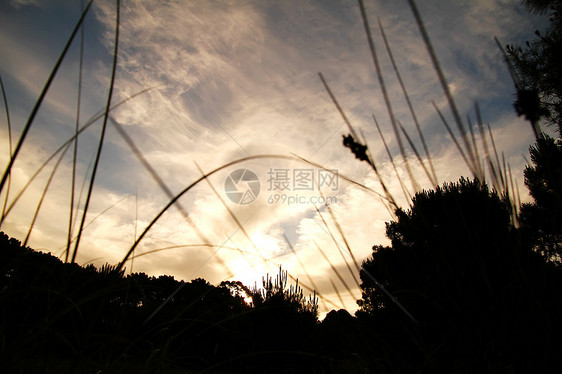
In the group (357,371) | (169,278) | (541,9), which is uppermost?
(541,9)

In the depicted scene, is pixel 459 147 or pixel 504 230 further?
pixel 504 230

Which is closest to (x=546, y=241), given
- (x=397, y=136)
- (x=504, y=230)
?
(x=504, y=230)

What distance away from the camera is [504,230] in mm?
1017

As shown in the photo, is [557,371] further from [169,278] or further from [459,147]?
[169,278]

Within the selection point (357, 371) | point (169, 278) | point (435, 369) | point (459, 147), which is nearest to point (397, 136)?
point (459, 147)

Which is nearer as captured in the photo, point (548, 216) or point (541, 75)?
point (548, 216)

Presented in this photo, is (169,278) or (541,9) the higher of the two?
(541,9)

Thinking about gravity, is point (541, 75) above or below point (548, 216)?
above

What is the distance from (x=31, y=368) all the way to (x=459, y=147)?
4.75 feet

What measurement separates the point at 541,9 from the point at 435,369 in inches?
375

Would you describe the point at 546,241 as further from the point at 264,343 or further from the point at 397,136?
the point at 264,343

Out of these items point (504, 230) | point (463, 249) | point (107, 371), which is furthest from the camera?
point (463, 249)

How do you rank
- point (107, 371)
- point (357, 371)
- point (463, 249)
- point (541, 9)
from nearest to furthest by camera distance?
point (107, 371)
point (463, 249)
point (357, 371)
point (541, 9)

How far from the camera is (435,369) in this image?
2.83 feet
